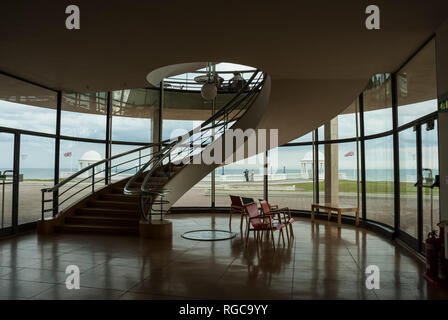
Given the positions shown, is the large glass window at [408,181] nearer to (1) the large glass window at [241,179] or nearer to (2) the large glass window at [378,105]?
(2) the large glass window at [378,105]

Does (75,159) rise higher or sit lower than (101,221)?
higher

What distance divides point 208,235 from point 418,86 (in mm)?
4504

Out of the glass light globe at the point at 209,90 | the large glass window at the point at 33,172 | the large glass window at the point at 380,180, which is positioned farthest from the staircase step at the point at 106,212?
the large glass window at the point at 380,180

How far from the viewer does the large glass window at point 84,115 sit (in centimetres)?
821

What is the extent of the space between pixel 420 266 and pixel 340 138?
4936mm

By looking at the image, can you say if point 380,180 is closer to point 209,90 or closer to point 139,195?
point 209,90

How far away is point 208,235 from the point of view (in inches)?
266

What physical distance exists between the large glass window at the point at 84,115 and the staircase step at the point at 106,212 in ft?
6.58

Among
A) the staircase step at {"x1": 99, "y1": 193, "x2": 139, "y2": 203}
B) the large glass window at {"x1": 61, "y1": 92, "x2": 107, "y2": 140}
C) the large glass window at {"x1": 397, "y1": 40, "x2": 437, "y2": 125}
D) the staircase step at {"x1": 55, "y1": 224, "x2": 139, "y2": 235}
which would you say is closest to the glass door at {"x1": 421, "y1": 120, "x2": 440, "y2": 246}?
the large glass window at {"x1": 397, "y1": 40, "x2": 437, "y2": 125}

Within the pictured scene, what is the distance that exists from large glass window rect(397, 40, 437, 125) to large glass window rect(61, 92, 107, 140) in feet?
23.8

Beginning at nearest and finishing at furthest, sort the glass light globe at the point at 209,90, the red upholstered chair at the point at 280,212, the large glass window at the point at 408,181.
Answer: the large glass window at the point at 408,181
the red upholstered chair at the point at 280,212
the glass light globe at the point at 209,90

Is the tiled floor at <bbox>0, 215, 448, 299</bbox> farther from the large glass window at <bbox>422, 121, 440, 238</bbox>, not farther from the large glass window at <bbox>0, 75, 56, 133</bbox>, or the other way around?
the large glass window at <bbox>0, 75, 56, 133</bbox>

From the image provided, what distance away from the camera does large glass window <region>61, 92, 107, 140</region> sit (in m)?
8.21

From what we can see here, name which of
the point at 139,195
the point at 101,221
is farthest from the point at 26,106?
the point at 139,195
